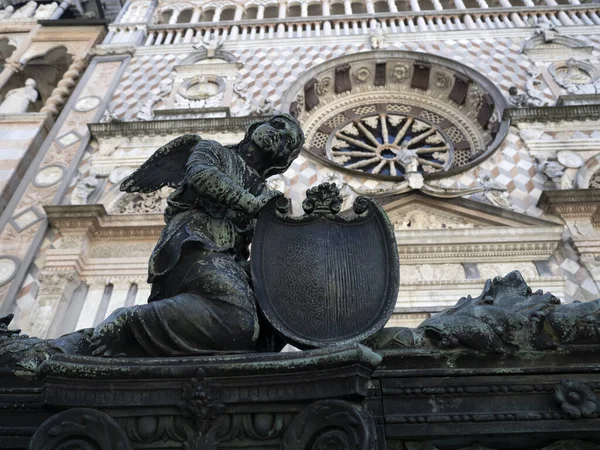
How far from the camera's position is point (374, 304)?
2635mm

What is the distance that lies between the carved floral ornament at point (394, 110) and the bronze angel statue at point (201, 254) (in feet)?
24.5

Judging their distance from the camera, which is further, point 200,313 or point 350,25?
point 350,25

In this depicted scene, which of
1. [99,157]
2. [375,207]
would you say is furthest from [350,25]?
[375,207]

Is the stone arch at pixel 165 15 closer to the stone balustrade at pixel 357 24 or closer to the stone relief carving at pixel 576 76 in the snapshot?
the stone balustrade at pixel 357 24

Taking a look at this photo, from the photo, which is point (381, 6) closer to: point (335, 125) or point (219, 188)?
point (335, 125)

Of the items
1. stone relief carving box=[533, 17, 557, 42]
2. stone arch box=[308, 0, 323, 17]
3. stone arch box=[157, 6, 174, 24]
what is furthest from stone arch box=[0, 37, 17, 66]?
stone relief carving box=[533, 17, 557, 42]

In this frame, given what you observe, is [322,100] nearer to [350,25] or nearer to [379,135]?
[379,135]

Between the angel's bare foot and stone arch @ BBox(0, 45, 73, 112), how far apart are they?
1224 cm

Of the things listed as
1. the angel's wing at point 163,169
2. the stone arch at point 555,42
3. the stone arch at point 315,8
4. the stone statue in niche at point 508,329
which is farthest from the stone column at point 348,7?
the stone statue in niche at point 508,329

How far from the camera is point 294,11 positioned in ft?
49.4

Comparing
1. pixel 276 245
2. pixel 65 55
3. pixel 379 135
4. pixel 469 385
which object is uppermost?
pixel 65 55

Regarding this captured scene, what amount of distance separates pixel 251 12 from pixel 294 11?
1.26 m

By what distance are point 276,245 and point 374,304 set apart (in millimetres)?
634

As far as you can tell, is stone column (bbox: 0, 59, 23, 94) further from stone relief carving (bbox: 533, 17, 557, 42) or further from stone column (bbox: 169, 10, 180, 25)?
stone relief carving (bbox: 533, 17, 557, 42)
